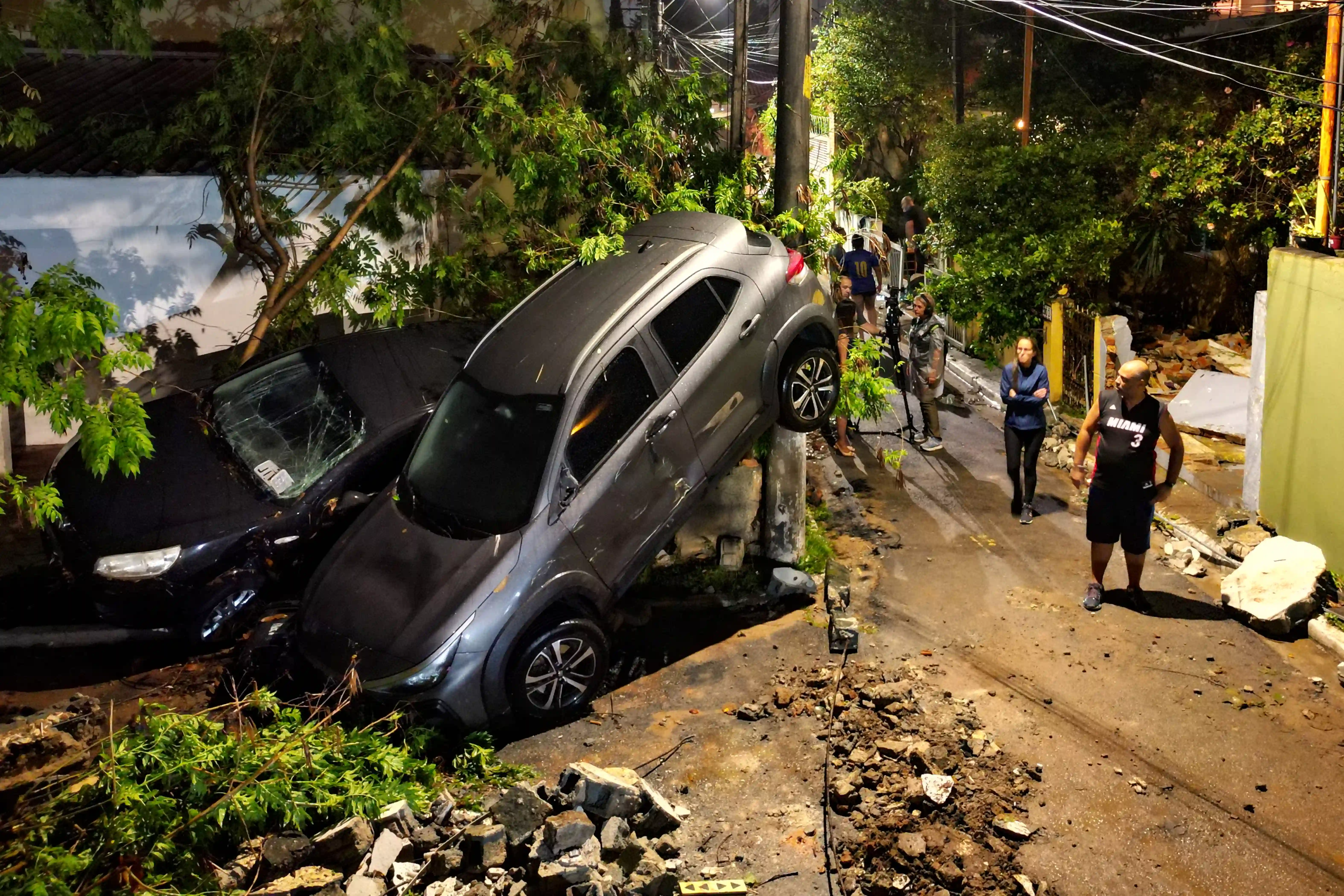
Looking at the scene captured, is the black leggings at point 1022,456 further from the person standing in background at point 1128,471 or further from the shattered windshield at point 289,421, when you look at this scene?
the shattered windshield at point 289,421

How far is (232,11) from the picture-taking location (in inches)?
433

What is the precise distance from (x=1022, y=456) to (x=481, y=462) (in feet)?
15.3

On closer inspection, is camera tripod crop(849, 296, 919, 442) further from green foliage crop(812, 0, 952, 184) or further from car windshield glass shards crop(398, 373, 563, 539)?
green foliage crop(812, 0, 952, 184)

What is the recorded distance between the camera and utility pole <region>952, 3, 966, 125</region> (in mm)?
17719

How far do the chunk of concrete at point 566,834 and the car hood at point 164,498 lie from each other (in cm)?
328

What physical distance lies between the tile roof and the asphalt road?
672 cm

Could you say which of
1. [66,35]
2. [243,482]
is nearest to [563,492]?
[243,482]

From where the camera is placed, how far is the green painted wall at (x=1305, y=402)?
720 centimetres

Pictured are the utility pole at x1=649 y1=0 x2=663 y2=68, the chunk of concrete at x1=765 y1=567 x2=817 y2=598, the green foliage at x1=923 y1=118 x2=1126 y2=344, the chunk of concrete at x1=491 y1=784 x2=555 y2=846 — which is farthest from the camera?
the green foliage at x1=923 y1=118 x2=1126 y2=344

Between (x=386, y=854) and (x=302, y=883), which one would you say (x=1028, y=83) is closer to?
(x=386, y=854)

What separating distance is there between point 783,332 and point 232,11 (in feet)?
25.1

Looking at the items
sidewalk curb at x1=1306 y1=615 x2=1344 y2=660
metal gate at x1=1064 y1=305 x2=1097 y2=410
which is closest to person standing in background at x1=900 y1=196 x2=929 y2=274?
metal gate at x1=1064 y1=305 x2=1097 y2=410

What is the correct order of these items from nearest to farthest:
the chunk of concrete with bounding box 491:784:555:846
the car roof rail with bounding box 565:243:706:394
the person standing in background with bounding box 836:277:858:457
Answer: the chunk of concrete with bounding box 491:784:555:846 → the car roof rail with bounding box 565:243:706:394 → the person standing in background with bounding box 836:277:858:457

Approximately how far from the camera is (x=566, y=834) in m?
4.55
